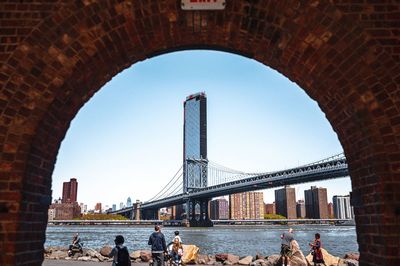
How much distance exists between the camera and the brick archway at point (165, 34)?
3.89 m

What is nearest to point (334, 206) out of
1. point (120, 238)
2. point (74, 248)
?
point (74, 248)

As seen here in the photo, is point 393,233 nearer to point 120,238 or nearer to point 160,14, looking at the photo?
point 160,14

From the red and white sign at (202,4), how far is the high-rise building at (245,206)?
164 m

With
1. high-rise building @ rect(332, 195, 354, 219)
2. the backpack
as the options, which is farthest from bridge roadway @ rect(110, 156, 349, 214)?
high-rise building @ rect(332, 195, 354, 219)

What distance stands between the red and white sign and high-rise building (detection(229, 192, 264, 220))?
163625 millimetres

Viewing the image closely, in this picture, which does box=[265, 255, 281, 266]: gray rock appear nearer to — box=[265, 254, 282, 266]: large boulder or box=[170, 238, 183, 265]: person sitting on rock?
box=[265, 254, 282, 266]: large boulder

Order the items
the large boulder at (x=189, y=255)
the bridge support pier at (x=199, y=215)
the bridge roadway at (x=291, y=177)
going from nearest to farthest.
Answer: the large boulder at (x=189, y=255) → the bridge roadway at (x=291, y=177) → the bridge support pier at (x=199, y=215)

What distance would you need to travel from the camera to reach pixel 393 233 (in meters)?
3.82

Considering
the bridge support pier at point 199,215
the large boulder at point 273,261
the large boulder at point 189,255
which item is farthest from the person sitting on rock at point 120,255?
the bridge support pier at point 199,215

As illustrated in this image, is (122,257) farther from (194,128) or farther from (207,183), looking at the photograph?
(194,128)

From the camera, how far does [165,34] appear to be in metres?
4.41

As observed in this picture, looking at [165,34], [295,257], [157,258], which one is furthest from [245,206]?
[165,34]

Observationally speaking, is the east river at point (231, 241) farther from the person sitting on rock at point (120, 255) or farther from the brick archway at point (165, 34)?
the brick archway at point (165, 34)

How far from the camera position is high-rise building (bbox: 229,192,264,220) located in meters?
166
